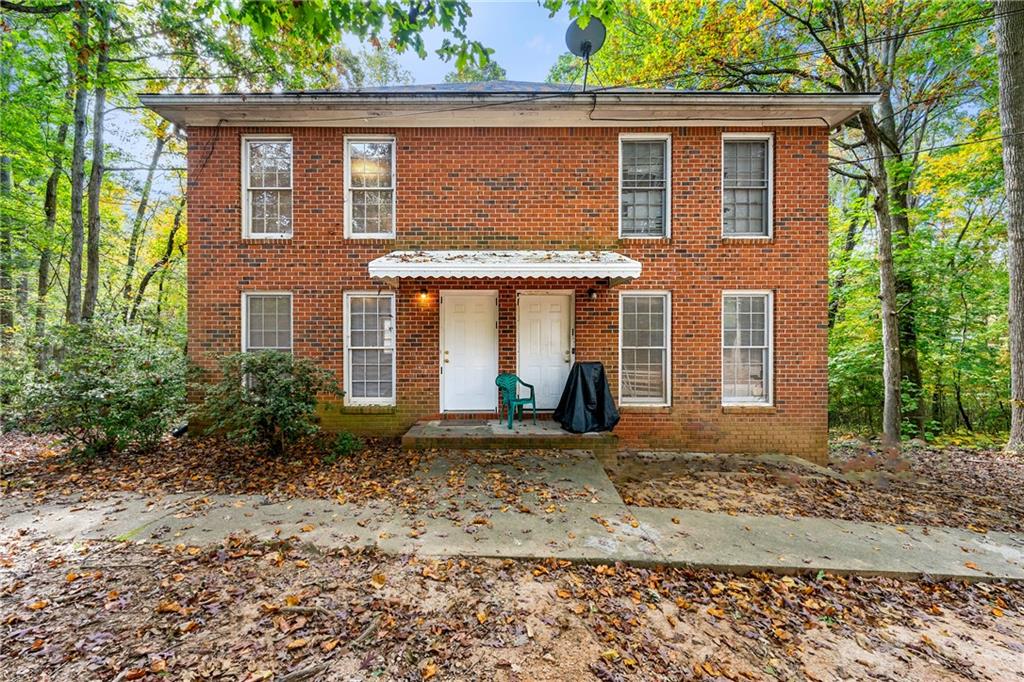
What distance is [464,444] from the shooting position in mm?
6250

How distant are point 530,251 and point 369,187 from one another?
3.26m

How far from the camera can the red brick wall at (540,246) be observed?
7.14 m

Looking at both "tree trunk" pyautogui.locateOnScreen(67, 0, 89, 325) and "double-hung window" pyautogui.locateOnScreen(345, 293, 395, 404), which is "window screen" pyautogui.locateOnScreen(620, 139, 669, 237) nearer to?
"double-hung window" pyautogui.locateOnScreen(345, 293, 395, 404)

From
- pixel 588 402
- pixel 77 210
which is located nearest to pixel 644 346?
pixel 588 402

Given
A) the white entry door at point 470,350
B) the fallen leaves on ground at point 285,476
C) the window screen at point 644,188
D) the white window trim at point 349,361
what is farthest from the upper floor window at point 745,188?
the white window trim at point 349,361

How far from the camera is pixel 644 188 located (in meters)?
7.32

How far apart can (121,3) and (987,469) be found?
18.2 m

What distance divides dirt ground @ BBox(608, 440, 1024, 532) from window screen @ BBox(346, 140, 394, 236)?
6.08 m

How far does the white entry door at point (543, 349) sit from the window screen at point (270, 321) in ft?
14.3

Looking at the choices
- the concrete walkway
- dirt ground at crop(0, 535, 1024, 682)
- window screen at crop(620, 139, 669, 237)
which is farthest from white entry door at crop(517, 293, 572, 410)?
dirt ground at crop(0, 535, 1024, 682)

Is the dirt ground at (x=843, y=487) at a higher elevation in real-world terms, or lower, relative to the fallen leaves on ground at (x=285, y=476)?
lower

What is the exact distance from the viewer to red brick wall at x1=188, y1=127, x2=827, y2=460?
7.14 meters

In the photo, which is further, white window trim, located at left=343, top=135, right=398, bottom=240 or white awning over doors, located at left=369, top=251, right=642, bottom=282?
white window trim, located at left=343, top=135, right=398, bottom=240

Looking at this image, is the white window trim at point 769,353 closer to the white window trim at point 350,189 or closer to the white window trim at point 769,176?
the white window trim at point 769,176
